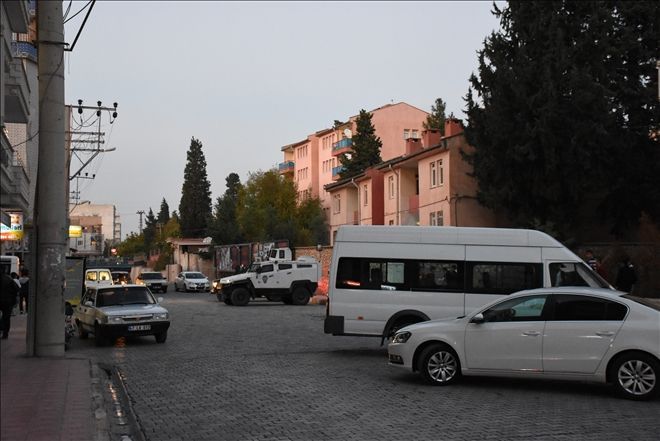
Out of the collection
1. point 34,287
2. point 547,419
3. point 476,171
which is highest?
point 476,171

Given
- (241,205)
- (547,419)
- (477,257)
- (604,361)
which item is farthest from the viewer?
(241,205)

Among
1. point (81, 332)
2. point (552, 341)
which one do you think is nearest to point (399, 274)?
point (552, 341)

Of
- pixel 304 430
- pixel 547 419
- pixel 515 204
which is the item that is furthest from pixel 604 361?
pixel 515 204

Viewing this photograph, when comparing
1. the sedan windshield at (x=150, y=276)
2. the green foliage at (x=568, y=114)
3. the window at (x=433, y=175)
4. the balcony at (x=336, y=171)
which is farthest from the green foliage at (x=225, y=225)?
the green foliage at (x=568, y=114)

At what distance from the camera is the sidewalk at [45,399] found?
8438mm

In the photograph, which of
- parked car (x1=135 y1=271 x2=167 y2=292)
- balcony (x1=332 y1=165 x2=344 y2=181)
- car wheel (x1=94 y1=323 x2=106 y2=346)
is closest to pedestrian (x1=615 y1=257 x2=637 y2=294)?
car wheel (x1=94 y1=323 x2=106 y2=346)

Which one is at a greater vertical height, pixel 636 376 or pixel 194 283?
pixel 194 283

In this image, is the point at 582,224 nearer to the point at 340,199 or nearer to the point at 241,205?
the point at 340,199

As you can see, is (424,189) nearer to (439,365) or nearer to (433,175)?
(433,175)

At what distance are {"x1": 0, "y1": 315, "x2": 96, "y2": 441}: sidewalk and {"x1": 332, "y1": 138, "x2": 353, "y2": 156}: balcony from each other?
63.9m

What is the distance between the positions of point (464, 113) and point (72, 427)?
31.8m

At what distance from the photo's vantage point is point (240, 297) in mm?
36906

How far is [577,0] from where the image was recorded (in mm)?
34469

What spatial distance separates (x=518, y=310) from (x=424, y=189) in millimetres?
33204
